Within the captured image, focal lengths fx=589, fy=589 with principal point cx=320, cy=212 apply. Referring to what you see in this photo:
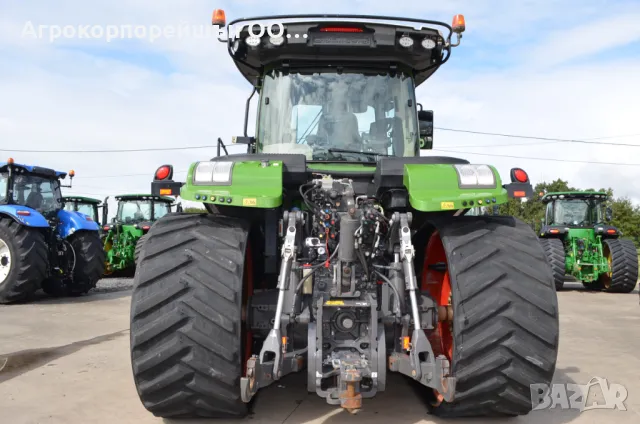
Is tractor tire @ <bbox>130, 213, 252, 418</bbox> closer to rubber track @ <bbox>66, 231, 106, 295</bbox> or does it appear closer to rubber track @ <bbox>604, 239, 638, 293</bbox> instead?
rubber track @ <bbox>66, 231, 106, 295</bbox>

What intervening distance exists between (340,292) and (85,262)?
9341mm

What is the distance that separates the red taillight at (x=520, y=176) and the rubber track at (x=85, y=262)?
954cm

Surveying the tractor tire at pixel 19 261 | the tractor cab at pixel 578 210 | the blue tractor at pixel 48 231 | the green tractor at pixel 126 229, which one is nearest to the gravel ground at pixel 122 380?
the tractor tire at pixel 19 261

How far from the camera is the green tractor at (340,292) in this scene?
Result: 3209 millimetres

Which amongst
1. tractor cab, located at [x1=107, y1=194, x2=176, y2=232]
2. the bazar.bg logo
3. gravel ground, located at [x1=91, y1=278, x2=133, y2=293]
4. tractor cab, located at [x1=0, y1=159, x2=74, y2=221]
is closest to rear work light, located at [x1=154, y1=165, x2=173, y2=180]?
the bazar.bg logo

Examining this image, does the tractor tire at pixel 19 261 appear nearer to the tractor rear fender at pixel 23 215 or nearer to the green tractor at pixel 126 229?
the tractor rear fender at pixel 23 215

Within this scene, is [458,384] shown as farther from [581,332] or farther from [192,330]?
[581,332]

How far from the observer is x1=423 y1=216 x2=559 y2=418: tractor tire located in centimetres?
324

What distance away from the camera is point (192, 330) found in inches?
126

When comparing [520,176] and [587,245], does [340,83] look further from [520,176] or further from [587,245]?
[587,245]

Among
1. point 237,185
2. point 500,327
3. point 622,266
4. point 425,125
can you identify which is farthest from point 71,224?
point 622,266

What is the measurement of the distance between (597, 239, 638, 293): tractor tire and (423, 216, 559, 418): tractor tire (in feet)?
40.1

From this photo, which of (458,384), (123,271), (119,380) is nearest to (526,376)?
(458,384)

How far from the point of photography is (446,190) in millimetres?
3500
